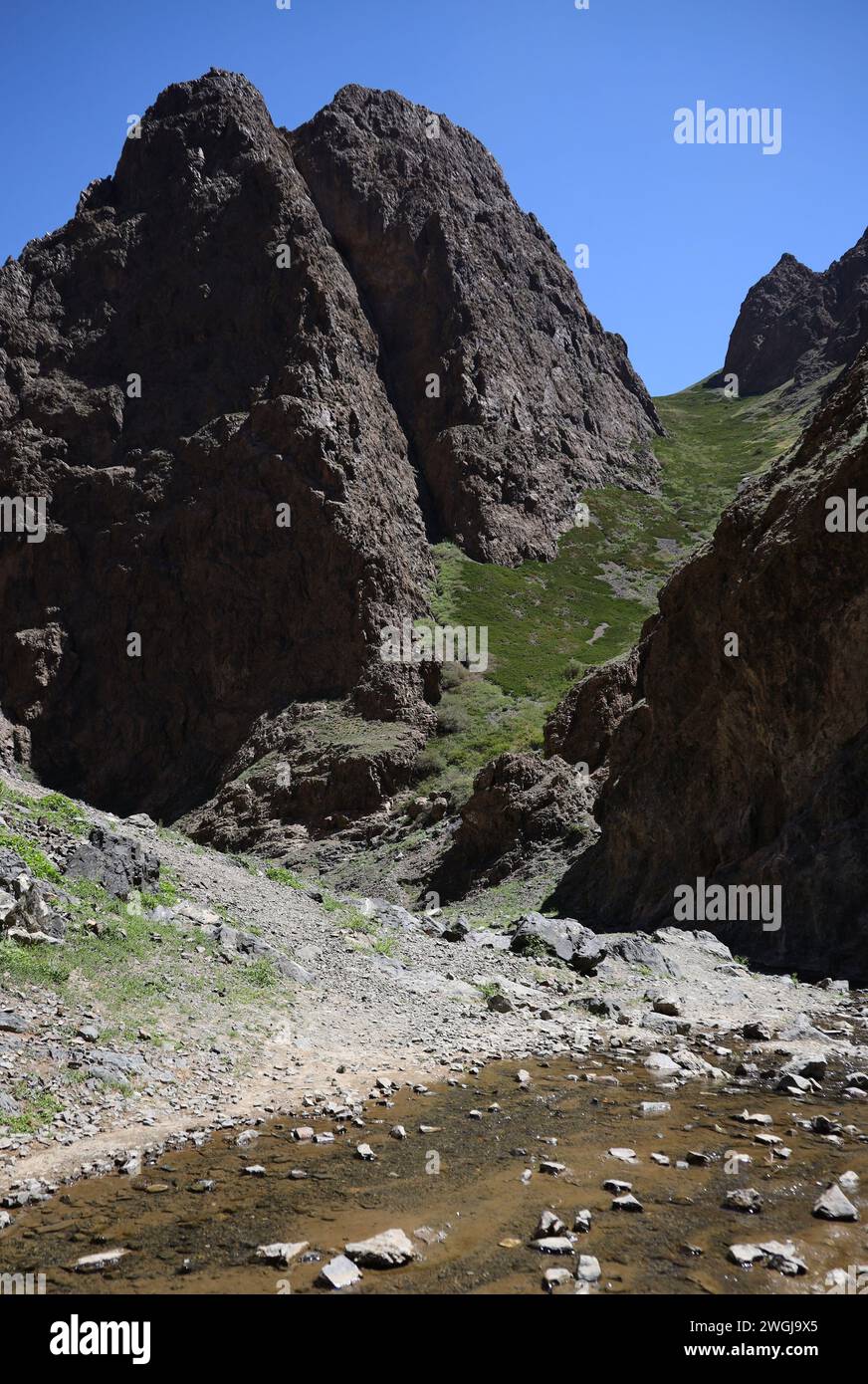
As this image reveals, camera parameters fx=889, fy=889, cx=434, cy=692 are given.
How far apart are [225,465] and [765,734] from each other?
198 feet

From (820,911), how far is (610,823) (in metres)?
11.9

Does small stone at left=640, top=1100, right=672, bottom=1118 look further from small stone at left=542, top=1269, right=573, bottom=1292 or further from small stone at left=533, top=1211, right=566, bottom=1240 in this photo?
small stone at left=542, top=1269, right=573, bottom=1292

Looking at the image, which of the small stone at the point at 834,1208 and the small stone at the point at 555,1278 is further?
the small stone at the point at 834,1208

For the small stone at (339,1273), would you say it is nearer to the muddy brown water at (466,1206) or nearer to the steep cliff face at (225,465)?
the muddy brown water at (466,1206)

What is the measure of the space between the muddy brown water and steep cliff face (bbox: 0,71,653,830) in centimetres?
4763

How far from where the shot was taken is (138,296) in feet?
298

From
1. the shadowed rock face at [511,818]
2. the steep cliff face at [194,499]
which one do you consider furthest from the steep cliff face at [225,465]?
the shadowed rock face at [511,818]

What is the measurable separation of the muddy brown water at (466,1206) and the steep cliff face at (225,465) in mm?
47631

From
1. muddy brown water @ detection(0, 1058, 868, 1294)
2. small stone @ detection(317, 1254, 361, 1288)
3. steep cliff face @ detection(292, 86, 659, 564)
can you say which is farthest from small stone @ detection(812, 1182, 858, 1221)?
steep cliff face @ detection(292, 86, 659, 564)

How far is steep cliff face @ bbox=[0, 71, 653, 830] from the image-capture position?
70750mm

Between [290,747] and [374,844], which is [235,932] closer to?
[374,844]

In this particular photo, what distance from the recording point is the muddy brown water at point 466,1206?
21.6 feet

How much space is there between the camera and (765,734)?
89.7 ft
